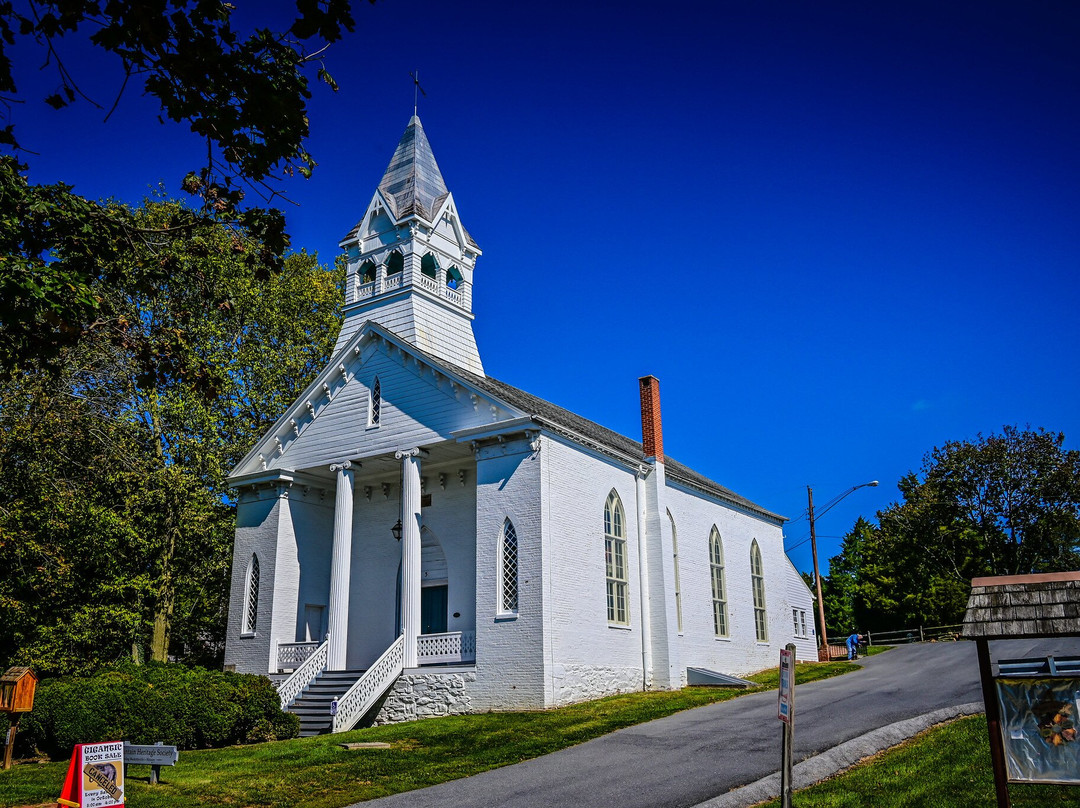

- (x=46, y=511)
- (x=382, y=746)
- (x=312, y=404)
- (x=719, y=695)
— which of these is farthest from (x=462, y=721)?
(x=46, y=511)

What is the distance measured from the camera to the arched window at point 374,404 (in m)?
28.6

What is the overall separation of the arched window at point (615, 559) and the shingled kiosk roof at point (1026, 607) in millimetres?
17572

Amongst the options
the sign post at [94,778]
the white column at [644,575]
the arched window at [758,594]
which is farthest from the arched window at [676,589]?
the sign post at [94,778]

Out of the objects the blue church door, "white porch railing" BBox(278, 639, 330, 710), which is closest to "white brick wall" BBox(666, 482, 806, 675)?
the blue church door

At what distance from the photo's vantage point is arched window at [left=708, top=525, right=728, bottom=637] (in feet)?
109

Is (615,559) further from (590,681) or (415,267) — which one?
(415,267)

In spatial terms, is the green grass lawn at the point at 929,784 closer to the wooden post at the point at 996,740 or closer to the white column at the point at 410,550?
the wooden post at the point at 996,740

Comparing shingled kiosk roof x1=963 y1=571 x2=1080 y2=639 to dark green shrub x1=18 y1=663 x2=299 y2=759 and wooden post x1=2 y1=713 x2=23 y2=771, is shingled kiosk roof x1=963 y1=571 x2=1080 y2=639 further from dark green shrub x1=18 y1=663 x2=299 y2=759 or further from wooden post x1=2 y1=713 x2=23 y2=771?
dark green shrub x1=18 y1=663 x2=299 y2=759

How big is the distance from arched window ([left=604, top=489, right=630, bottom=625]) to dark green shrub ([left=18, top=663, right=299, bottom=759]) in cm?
980

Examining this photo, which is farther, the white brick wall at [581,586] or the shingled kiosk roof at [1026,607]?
the white brick wall at [581,586]

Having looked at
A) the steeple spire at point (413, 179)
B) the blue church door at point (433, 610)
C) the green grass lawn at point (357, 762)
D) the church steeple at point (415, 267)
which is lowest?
the green grass lawn at point (357, 762)

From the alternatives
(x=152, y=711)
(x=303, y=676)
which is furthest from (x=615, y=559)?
(x=152, y=711)

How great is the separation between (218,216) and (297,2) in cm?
264

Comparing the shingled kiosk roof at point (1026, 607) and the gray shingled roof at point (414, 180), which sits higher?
the gray shingled roof at point (414, 180)
